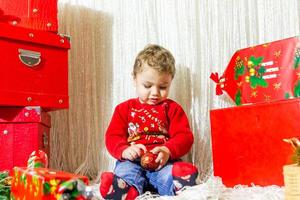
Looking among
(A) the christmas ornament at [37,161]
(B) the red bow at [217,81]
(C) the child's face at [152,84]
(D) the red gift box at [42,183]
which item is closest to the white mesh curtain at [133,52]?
(B) the red bow at [217,81]

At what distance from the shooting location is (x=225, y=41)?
1242 millimetres

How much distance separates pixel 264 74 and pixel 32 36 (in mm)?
611

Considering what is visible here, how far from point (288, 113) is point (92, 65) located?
634mm

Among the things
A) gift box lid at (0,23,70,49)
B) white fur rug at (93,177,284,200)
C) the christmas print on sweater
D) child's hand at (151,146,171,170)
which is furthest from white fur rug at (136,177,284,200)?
gift box lid at (0,23,70,49)

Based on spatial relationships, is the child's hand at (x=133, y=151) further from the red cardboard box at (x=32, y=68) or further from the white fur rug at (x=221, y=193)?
the red cardboard box at (x=32, y=68)

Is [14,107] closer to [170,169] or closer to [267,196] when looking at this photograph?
[170,169]

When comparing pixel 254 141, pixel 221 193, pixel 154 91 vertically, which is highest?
pixel 154 91

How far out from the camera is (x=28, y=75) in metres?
1.05

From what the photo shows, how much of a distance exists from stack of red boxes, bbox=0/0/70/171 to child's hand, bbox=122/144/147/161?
22 centimetres

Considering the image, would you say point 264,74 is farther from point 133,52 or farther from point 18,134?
point 18,134

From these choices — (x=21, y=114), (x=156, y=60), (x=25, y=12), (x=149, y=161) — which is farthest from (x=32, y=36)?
(x=149, y=161)

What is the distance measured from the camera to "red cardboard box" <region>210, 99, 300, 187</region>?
0.90 meters

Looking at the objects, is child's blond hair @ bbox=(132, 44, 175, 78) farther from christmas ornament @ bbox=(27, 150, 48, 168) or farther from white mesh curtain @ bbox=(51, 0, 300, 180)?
christmas ornament @ bbox=(27, 150, 48, 168)

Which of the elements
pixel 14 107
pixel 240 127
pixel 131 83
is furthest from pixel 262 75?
pixel 14 107
